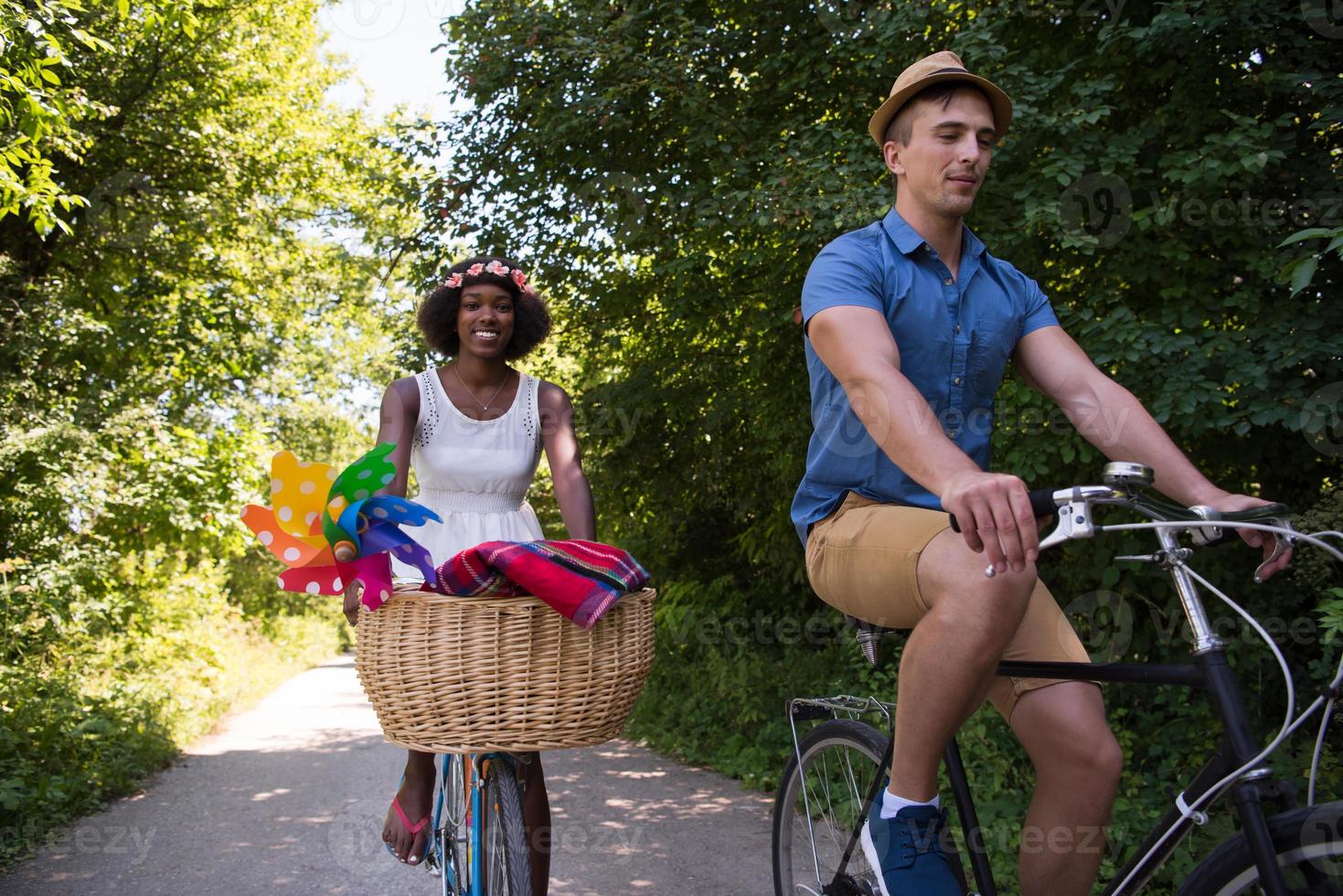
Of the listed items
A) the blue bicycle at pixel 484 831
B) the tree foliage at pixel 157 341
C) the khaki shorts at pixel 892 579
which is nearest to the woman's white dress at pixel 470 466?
the blue bicycle at pixel 484 831

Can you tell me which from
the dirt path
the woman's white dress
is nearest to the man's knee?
the woman's white dress

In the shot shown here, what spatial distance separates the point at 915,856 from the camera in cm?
205

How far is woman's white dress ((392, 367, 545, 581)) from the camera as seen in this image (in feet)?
11.3

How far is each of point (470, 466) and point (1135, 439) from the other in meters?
1.99

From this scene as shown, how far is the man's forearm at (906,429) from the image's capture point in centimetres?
185

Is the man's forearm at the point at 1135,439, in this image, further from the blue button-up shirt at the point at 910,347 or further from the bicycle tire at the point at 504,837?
the bicycle tire at the point at 504,837

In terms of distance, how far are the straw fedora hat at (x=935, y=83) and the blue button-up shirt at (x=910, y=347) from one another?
25 centimetres

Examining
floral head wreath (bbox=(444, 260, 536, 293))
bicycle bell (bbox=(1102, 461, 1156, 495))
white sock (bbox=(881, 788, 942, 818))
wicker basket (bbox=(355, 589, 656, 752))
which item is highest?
floral head wreath (bbox=(444, 260, 536, 293))

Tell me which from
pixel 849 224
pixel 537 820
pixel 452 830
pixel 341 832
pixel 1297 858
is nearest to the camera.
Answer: pixel 1297 858

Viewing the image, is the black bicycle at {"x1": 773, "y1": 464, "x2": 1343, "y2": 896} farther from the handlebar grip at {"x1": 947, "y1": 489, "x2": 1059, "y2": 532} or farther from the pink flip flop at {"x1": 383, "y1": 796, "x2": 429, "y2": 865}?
the pink flip flop at {"x1": 383, "y1": 796, "x2": 429, "y2": 865}

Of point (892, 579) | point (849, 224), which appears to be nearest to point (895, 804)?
point (892, 579)

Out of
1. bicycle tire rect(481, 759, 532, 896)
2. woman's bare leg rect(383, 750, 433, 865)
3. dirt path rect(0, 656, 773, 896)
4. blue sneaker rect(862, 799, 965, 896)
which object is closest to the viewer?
blue sneaker rect(862, 799, 965, 896)

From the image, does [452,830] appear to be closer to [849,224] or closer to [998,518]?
[998,518]

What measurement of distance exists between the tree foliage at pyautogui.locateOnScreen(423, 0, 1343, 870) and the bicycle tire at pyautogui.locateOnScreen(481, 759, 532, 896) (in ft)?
8.50
